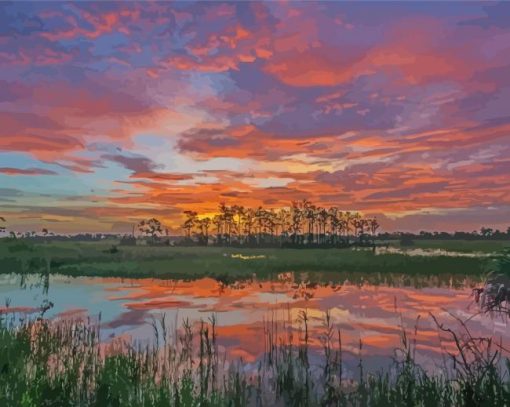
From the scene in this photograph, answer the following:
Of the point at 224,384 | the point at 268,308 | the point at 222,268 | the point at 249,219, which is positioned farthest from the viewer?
the point at 249,219

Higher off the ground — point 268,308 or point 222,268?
point 222,268

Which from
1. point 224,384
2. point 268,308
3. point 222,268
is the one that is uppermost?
point 222,268

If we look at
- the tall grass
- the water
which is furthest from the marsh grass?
the tall grass

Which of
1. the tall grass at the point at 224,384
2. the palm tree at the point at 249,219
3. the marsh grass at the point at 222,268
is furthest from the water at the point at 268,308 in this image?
the palm tree at the point at 249,219

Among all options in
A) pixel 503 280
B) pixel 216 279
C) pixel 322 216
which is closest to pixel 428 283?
pixel 216 279

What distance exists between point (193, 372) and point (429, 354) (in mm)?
7378

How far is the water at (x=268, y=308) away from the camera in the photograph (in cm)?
1639

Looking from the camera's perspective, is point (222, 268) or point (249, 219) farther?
point (249, 219)

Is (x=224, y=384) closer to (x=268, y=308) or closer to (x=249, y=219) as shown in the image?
(x=268, y=308)

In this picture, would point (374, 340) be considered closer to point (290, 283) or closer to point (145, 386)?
point (145, 386)

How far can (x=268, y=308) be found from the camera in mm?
23859

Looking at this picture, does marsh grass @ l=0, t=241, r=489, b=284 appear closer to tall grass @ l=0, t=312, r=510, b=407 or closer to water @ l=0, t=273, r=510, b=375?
water @ l=0, t=273, r=510, b=375

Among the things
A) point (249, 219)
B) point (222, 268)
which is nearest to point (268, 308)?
point (222, 268)

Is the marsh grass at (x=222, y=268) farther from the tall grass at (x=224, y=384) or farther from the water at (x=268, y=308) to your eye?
the tall grass at (x=224, y=384)
